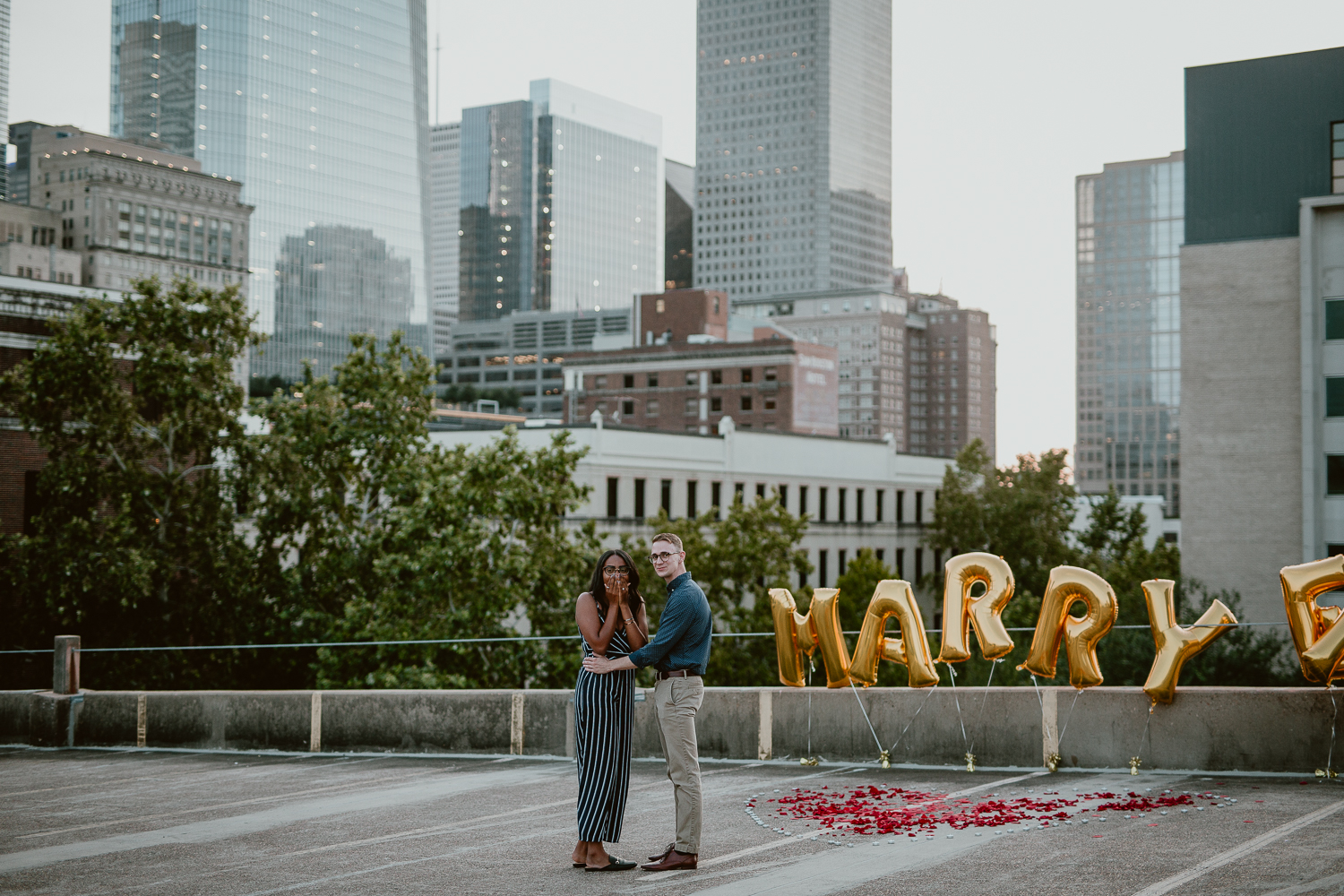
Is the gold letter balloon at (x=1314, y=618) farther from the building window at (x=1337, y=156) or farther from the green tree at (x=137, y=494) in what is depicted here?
the building window at (x=1337, y=156)

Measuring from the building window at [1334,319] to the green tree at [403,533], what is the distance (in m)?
30.8

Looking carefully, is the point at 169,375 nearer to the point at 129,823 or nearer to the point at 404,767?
the point at 404,767

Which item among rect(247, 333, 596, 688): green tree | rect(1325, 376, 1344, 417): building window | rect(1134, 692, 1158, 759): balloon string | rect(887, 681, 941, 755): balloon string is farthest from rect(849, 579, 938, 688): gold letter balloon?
rect(1325, 376, 1344, 417): building window

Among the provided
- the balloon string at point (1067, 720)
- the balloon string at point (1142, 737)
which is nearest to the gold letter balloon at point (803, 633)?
the balloon string at point (1067, 720)

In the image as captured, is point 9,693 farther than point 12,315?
No

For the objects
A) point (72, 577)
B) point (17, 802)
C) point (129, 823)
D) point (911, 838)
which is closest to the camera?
point (911, 838)

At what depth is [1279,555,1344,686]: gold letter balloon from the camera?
1172 centimetres

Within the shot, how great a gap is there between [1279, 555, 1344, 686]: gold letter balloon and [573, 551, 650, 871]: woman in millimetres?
6565

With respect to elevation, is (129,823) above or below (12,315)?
below

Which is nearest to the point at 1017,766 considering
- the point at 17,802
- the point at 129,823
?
the point at 129,823

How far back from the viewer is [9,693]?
1742 cm

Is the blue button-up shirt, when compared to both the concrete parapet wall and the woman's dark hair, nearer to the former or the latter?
the woman's dark hair

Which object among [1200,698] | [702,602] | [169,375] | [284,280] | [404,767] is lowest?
[404,767]

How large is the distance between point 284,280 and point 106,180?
28948 millimetres
